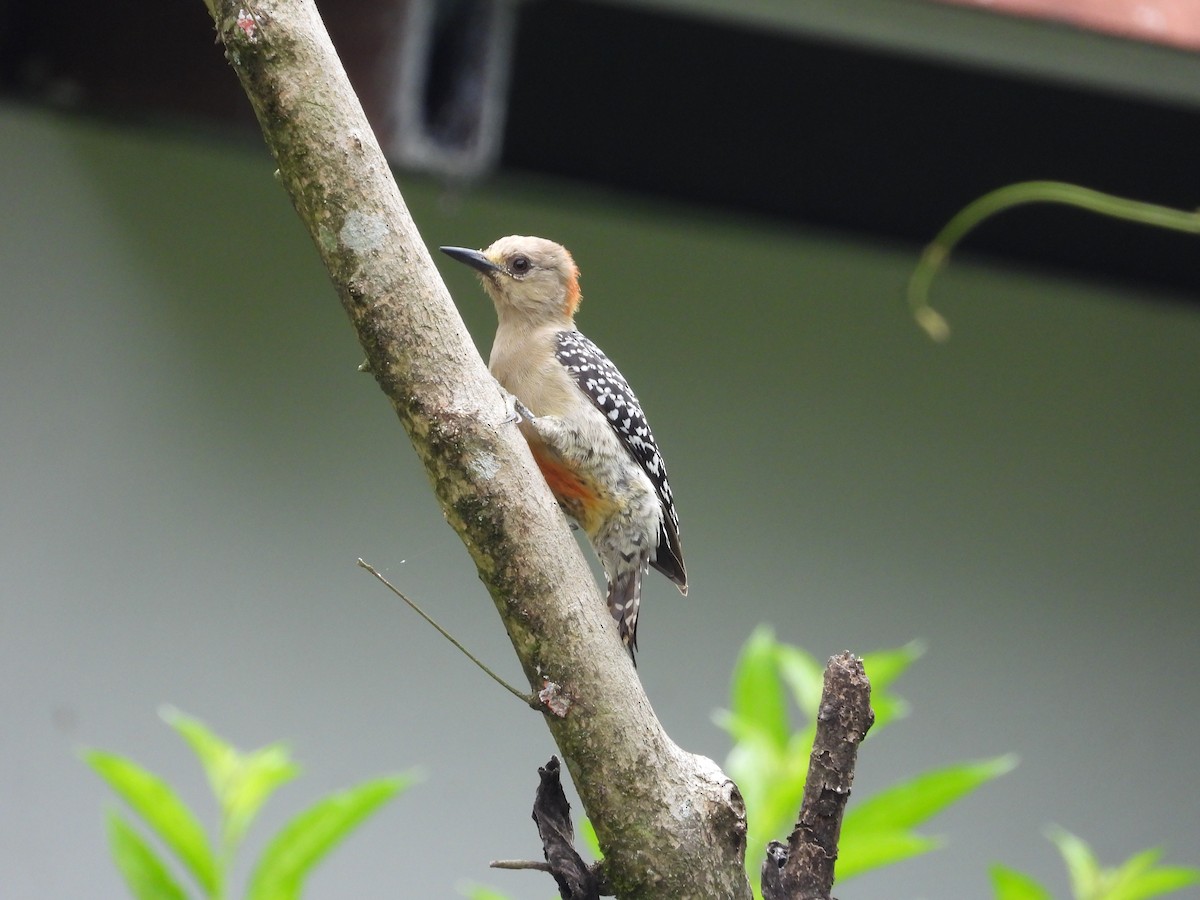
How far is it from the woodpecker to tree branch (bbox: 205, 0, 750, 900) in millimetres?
706

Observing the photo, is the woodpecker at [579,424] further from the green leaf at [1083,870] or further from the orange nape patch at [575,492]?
the green leaf at [1083,870]

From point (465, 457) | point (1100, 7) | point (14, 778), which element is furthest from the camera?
point (14, 778)

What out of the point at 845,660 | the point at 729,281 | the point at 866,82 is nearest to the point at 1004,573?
the point at 729,281

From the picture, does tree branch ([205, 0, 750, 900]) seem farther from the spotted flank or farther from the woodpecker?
the spotted flank

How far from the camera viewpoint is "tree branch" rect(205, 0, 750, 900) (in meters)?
1.99

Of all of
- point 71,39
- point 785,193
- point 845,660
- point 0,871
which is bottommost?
point 845,660

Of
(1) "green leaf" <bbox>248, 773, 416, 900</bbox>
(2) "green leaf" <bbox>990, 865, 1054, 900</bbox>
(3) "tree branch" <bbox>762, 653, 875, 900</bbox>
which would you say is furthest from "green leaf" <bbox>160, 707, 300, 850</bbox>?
(2) "green leaf" <bbox>990, 865, 1054, 900</bbox>

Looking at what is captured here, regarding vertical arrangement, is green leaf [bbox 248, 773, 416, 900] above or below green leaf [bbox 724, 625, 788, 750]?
below

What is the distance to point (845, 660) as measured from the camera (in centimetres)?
212

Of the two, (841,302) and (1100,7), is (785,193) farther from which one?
(1100,7)

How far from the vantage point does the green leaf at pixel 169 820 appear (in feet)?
9.63

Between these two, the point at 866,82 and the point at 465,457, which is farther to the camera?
the point at 866,82

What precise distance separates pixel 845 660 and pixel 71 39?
148 inches

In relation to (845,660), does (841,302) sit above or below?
above
